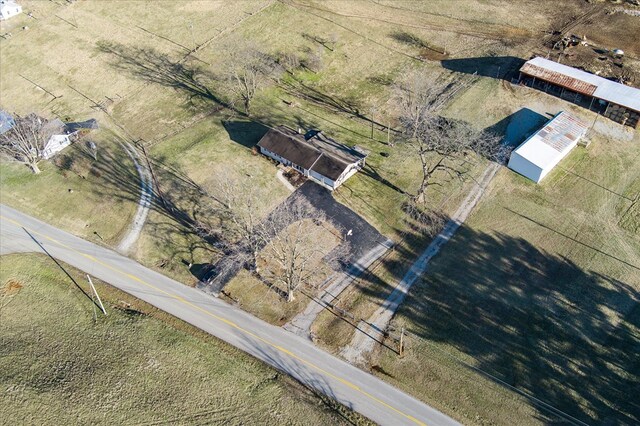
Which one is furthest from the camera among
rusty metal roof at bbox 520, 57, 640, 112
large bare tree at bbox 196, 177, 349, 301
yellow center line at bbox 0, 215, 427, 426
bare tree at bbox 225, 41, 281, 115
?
bare tree at bbox 225, 41, 281, 115

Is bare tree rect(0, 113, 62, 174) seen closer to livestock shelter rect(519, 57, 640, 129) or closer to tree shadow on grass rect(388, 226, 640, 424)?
tree shadow on grass rect(388, 226, 640, 424)

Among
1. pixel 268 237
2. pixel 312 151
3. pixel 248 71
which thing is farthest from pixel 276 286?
pixel 248 71

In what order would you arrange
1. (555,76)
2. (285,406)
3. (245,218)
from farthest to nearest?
(555,76)
(245,218)
(285,406)

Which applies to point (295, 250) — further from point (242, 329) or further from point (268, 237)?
point (242, 329)

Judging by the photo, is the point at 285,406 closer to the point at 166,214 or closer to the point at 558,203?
the point at 166,214

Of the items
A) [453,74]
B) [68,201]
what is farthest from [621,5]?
[68,201]

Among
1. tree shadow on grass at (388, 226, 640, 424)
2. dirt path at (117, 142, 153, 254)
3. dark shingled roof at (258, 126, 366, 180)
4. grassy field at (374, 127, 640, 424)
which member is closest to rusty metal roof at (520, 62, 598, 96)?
grassy field at (374, 127, 640, 424)
